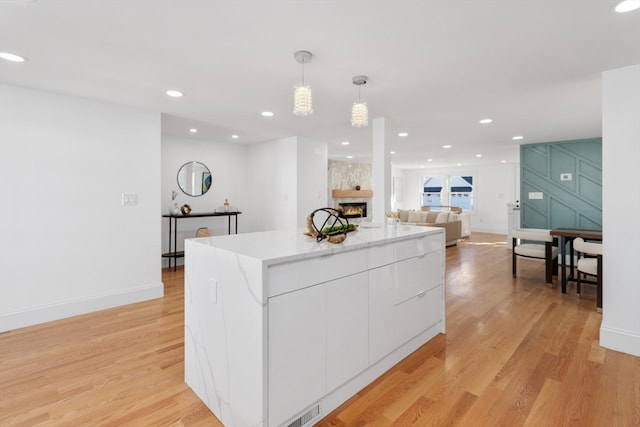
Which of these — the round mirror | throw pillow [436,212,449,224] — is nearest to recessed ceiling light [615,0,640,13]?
the round mirror

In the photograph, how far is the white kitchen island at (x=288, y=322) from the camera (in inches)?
59.0

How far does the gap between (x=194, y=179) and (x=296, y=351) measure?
4.87 meters

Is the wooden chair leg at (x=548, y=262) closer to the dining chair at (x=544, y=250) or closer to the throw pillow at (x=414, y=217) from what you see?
the dining chair at (x=544, y=250)

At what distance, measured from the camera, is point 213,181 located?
6016 millimetres

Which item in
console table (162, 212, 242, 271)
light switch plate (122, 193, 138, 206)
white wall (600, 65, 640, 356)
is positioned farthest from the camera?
console table (162, 212, 242, 271)

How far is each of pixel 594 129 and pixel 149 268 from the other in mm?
6676

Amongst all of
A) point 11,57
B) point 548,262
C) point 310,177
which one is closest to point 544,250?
point 548,262

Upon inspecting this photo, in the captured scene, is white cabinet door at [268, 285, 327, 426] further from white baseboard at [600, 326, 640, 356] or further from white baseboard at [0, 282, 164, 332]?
white baseboard at [0, 282, 164, 332]

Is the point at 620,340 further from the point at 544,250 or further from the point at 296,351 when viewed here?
the point at 296,351

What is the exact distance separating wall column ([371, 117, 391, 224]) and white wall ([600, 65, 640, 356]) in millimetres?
1986

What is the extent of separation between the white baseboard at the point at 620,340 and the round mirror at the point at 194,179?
224 inches

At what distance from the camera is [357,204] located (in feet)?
31.1

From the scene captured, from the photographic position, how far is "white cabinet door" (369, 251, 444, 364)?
209 centimetres

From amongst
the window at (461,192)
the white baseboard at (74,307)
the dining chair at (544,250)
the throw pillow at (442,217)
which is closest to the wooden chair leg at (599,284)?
the dining chair at (544,250)
